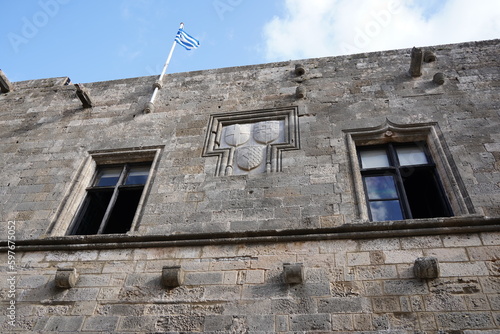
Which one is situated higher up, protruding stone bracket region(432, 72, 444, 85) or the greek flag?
the greek flag

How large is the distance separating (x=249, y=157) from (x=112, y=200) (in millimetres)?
1916

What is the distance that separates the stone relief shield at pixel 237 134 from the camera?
5.88 metres

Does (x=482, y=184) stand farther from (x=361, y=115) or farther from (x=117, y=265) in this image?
(x=117, y=265)

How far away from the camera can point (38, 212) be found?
549 centimetres

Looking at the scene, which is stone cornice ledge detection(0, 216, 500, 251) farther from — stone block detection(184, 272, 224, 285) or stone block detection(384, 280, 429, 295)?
stone block detection(384, 280, 429, 295)

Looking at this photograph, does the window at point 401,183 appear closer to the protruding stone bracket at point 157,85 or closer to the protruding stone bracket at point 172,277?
the protruding stone bracket at point 172,277

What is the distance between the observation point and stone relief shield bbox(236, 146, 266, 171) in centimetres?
544

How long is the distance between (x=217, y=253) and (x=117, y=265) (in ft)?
3.55

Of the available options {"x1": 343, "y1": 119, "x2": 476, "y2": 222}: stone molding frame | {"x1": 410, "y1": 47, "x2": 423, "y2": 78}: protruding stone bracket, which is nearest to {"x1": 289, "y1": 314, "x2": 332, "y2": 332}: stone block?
{"x1": 343, "y1": 119, "x2": 476, "y2": 222}: stone molding frame

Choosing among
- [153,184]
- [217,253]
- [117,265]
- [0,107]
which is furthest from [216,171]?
[0,107]

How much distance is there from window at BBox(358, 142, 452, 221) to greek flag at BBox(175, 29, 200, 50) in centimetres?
493

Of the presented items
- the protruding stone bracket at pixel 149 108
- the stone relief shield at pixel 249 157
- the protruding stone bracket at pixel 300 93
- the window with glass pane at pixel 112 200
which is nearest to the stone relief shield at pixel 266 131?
the stone relief shield at pixel 249 157

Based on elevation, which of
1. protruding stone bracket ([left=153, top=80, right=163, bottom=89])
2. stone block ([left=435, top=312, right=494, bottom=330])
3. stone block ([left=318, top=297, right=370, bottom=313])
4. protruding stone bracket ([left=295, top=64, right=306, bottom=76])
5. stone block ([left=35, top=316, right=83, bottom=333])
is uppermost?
protruding stone bracket ([left=295, top=64, right=306, bottom=76])

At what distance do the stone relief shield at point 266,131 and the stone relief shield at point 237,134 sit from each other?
12 cm
